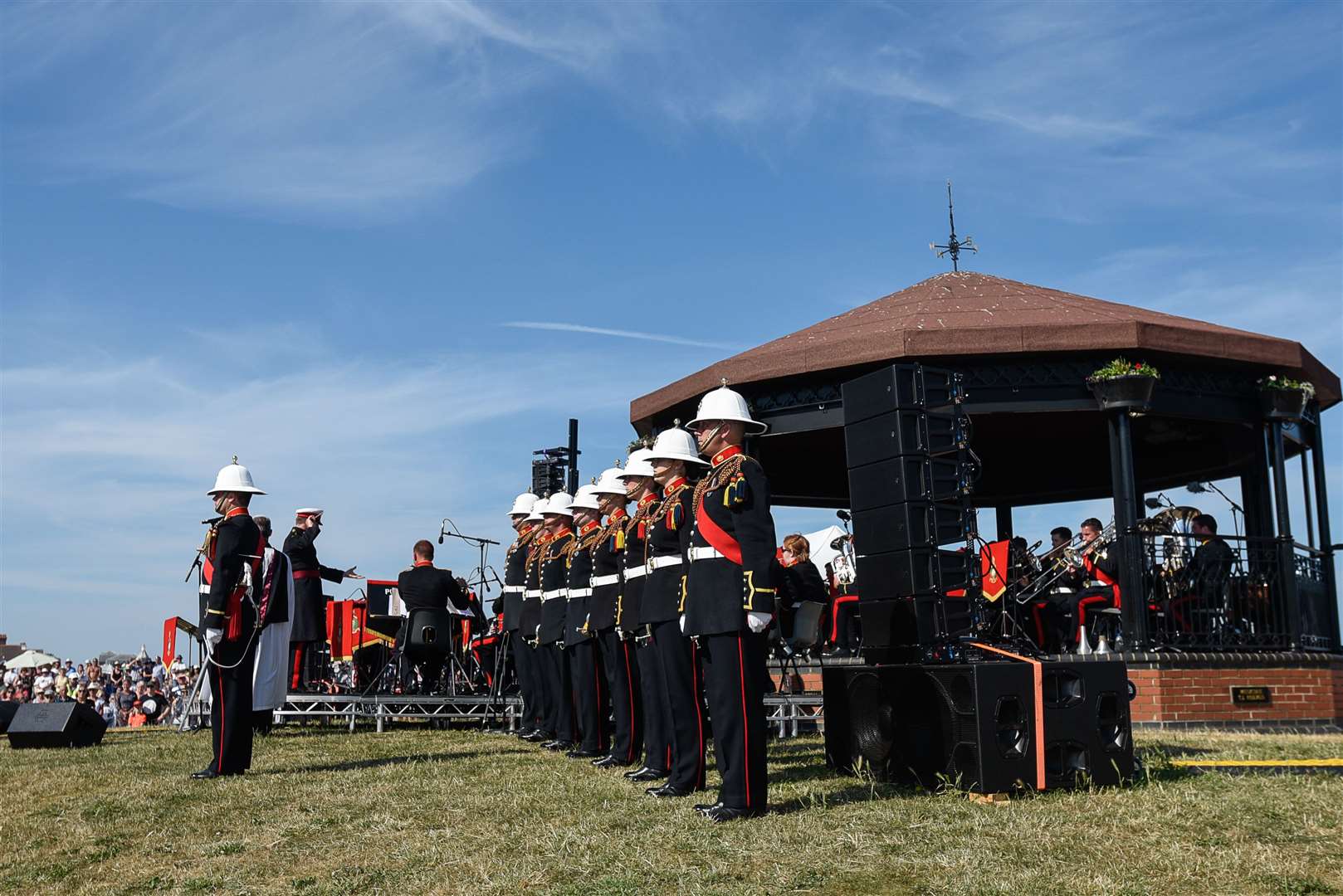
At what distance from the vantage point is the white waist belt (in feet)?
24.8

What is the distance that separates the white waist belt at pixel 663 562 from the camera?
24.8 ft

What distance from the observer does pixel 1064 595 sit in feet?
44.0

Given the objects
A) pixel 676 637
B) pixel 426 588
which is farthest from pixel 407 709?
pixel 676 637

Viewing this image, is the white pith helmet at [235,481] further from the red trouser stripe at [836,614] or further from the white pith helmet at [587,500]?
the red trouser stripe at [836,614]

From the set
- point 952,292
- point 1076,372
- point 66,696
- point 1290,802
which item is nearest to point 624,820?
point 1290,802

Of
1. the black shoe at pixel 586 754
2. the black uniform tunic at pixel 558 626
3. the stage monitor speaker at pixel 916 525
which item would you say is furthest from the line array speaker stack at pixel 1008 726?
the black uniform tunic at pixel 558 626

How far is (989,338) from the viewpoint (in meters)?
12.5

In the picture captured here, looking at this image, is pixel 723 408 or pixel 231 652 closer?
pixel 723 408

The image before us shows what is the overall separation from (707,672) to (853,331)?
7.55 metres

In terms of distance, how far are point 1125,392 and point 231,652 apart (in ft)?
27.9

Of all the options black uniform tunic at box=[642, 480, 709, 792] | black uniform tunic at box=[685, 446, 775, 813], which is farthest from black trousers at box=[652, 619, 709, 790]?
black uniform tunic at box=[685, 446, 775, 813]

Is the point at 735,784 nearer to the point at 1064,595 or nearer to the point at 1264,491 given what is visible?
the point at 1064,595

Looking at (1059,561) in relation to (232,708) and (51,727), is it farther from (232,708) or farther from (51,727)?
(51,727)

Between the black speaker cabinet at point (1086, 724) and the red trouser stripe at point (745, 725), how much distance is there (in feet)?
5.35
